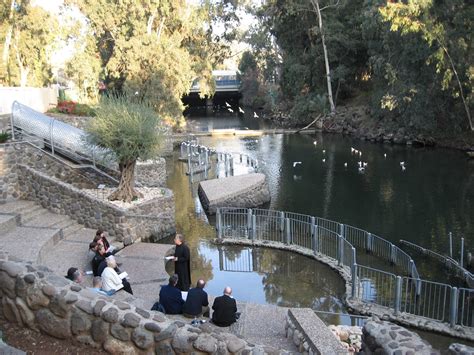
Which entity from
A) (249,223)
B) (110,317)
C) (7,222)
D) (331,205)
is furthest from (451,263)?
(7,222)

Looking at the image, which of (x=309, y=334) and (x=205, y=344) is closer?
(x=205, y=344)

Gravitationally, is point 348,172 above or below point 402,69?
below

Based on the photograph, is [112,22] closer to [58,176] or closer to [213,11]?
[213,11]

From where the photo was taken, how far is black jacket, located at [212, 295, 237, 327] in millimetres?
8766

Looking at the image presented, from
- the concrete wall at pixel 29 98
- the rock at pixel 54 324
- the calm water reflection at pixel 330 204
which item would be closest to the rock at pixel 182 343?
the rock at pixel 54 324

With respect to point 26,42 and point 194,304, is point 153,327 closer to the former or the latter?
point 194,304

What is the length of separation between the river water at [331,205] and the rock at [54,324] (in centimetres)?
648

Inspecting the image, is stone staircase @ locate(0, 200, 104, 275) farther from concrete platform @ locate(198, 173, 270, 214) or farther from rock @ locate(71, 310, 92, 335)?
rock @ locate(71, 310, 92, 335)

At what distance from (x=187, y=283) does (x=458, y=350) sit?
6712 millimetres

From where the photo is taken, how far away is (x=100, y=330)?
5.75 m

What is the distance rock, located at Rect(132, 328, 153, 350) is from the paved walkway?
3.40m

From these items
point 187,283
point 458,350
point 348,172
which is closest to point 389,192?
point 348,172

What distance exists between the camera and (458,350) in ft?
19.1

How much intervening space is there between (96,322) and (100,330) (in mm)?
107
